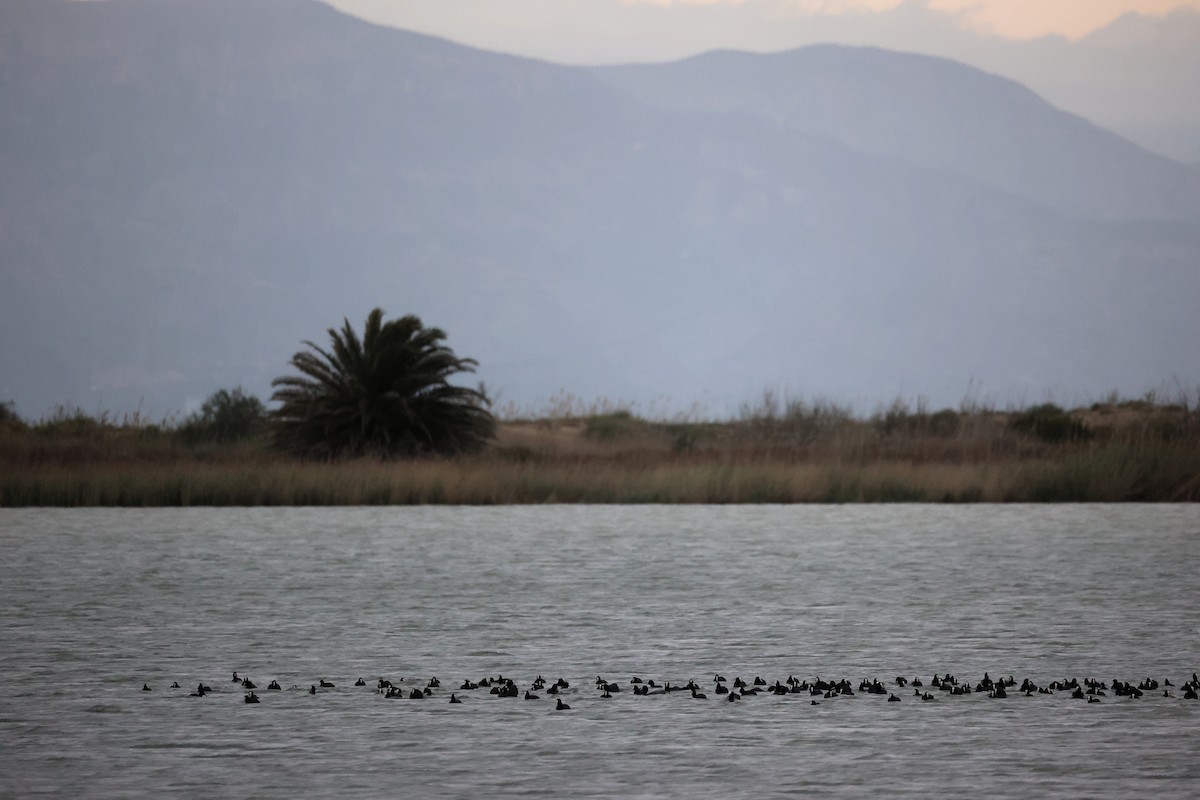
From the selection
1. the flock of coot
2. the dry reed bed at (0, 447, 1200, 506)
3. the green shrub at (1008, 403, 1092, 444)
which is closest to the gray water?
the flock of coot

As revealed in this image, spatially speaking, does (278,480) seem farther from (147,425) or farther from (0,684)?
(0,684)

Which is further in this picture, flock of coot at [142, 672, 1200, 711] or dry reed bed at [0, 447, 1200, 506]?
dry reed bed at [0, 447, 1200, 506]

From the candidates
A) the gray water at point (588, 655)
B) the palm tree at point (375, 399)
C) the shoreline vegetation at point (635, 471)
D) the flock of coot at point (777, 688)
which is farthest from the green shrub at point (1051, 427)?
the flock of coot at point (777, 688)

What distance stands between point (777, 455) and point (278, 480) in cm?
842

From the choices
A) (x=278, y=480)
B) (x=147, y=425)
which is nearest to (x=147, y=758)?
(x=278, y=480)

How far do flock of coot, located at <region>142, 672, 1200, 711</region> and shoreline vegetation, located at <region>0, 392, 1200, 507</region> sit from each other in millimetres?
13278

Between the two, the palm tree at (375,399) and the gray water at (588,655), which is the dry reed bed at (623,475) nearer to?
the palm tree at (375,399)

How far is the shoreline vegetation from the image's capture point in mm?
21500

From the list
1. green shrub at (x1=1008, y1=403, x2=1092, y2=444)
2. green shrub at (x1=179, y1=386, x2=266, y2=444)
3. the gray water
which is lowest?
the gray water

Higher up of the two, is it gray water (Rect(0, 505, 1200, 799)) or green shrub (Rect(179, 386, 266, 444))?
green shrub (Rect(179, 386, 266, 444))

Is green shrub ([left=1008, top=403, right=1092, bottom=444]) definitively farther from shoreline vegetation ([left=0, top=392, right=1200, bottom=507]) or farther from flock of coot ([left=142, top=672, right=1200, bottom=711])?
flock of coot ([left=142, top=672, right=1200, bottom=711])

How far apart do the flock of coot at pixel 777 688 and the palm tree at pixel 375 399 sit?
634 inches

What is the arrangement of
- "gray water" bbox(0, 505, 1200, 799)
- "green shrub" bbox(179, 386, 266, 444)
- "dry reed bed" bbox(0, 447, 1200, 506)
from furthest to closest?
"green shrub" bbox(179, 386, 266, 444) → "dry reed bed" bbox(0, 447, 1200, 506) → "gray water" bbox(0, 505, 1200, 799)

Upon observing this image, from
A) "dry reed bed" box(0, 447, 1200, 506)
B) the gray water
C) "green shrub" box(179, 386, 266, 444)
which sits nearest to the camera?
the gray water
